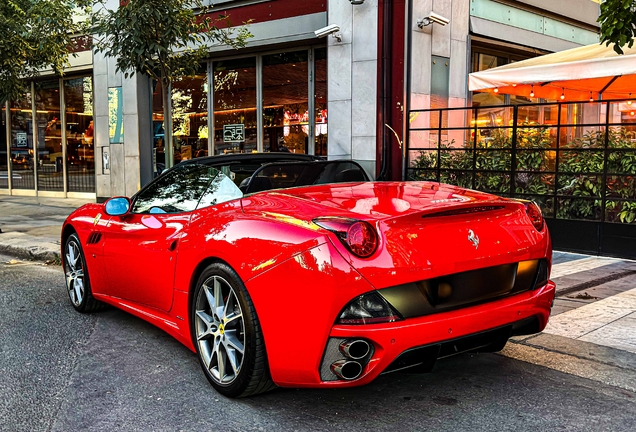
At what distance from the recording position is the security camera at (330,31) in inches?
442

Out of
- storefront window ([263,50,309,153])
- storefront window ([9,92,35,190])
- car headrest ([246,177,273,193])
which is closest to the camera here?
car headrest ([246,177,273,193])

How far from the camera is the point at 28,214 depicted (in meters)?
14.1

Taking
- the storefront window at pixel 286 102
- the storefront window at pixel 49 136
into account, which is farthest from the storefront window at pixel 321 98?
the storefront window at pixel 49 136

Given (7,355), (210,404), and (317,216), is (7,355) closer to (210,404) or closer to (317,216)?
(210,404)

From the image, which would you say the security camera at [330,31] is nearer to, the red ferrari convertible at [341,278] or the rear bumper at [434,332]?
the red ferrari convertible at [341,278]

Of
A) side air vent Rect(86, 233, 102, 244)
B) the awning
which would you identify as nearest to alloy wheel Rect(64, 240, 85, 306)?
→ side air vent Rect(86, 233, 102, 244)

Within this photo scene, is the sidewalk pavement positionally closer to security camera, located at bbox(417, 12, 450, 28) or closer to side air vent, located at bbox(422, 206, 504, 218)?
side air vent, located at bbox(422, 206, 504, 218)

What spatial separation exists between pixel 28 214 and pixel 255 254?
12.6 m

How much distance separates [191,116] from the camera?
47.5 feet

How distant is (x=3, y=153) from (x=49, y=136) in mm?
2637

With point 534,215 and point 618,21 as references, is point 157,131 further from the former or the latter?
point 534,215

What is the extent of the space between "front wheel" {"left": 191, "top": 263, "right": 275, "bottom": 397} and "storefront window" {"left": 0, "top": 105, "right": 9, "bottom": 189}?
734 inches

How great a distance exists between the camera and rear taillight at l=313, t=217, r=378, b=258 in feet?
9.59

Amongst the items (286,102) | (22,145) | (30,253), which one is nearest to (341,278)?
(30,253)
